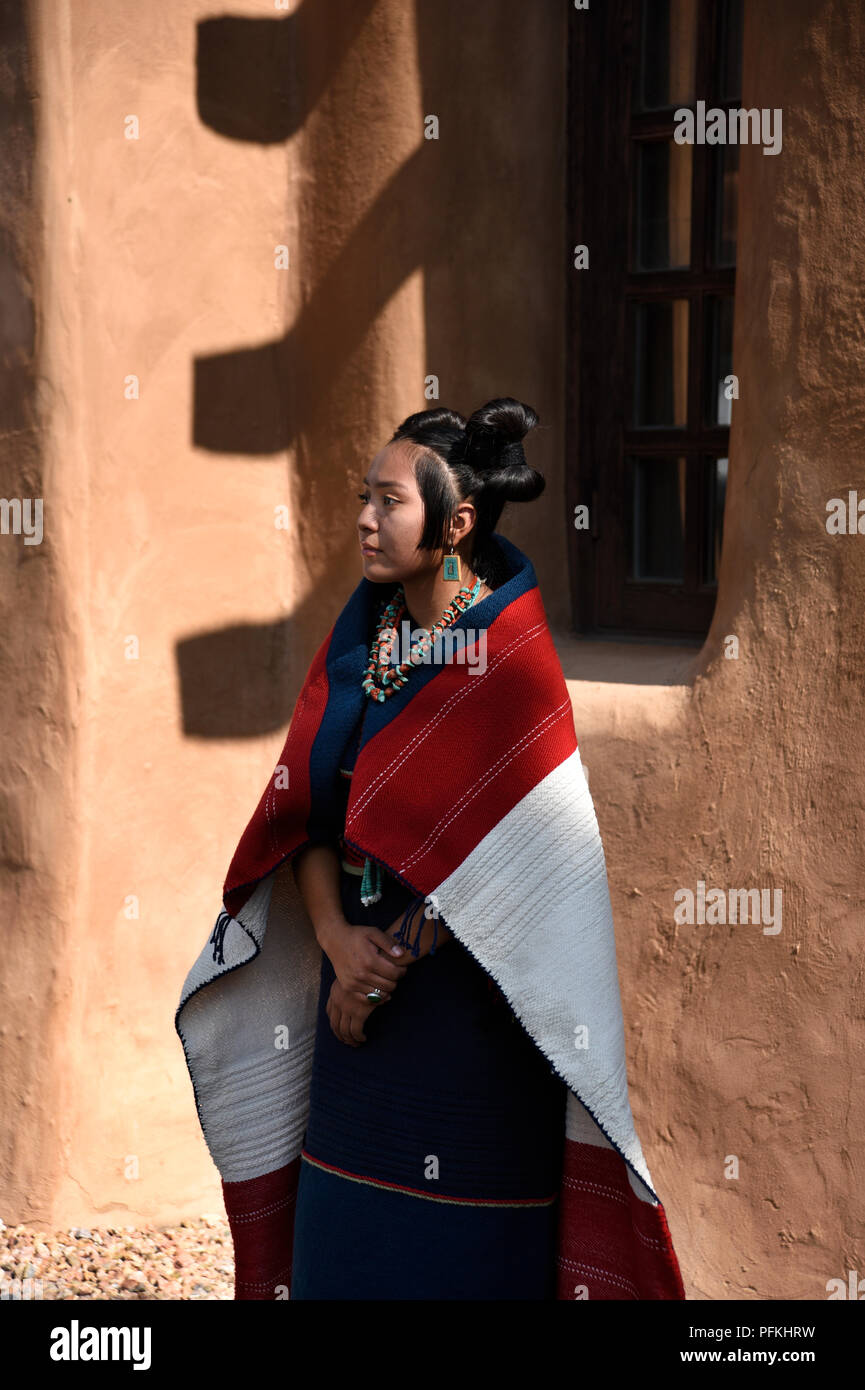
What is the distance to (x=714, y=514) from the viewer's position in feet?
13.2

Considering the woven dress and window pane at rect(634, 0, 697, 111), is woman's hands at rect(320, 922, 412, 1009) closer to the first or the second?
the woven dress

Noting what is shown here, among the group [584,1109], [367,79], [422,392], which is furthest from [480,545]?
[367,79]

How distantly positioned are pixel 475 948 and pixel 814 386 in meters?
1.75

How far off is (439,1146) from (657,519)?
2.33m

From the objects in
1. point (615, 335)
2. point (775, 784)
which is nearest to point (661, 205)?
point (615, 335)

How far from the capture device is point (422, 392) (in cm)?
418

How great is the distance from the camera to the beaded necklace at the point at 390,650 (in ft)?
7.66

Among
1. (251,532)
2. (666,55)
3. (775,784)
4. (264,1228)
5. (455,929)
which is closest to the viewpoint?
(455,929)

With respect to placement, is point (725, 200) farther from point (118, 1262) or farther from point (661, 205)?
point (118, 1262)

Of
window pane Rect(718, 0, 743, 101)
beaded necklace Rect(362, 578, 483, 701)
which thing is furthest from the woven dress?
window pane Rect(718, 0, 743, 101)

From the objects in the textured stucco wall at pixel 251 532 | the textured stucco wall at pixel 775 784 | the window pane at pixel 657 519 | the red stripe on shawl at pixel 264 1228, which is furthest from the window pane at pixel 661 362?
the red stripe on shawl at pixel 264 1228

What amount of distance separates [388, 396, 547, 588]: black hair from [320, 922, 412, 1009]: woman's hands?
630 mm

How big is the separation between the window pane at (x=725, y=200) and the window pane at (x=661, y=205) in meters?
0.08

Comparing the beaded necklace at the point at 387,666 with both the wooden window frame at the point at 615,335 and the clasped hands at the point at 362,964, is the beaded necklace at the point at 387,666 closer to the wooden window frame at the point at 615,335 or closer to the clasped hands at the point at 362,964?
the clasped hands at the point at 362,964
